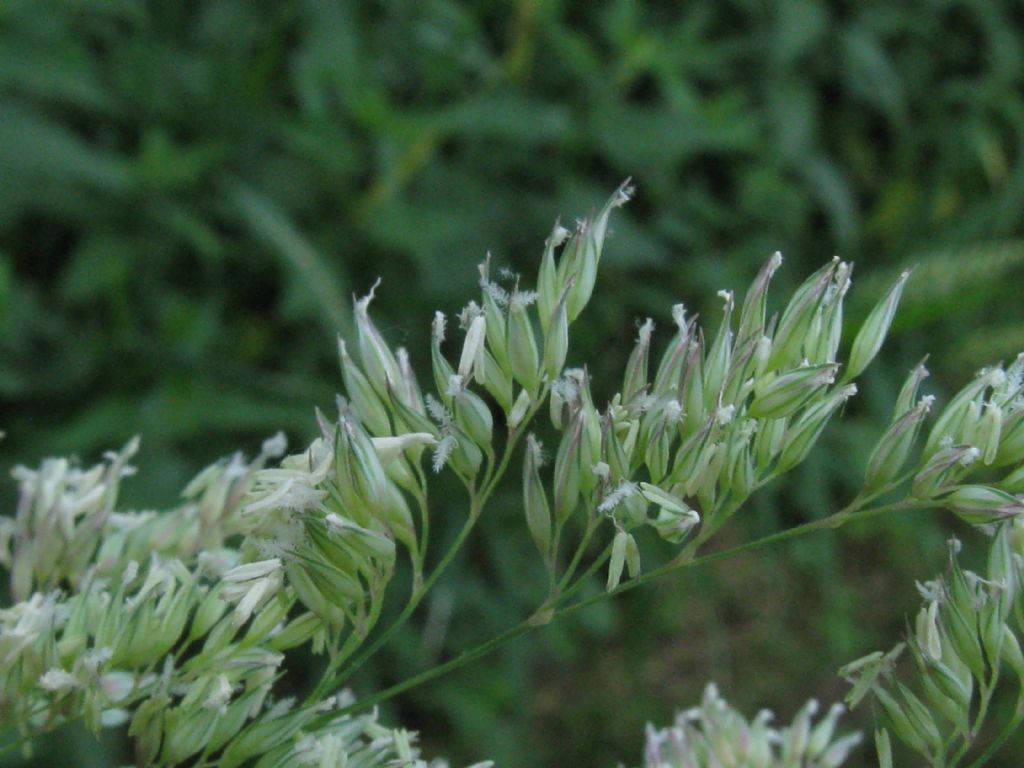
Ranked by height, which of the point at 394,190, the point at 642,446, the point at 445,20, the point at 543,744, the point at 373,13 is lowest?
the point at 642,446

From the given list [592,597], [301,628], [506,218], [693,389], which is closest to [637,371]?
[693,389]

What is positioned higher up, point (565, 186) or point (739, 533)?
point (565, 186)

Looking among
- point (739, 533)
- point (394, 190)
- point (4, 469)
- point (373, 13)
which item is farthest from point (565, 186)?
point (4, 469)

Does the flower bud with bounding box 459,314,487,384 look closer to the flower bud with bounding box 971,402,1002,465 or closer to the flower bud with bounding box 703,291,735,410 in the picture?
the flower bud with bounding box 703,291,735,410

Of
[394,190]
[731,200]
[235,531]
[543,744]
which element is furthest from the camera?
[731,200]

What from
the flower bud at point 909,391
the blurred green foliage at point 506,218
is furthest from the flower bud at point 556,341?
the blurred green foliage at point 506,218

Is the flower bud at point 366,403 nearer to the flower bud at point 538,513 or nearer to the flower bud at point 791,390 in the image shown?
the flower bud at point 538,513

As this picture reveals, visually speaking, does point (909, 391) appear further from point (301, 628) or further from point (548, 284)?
point (301, 628)

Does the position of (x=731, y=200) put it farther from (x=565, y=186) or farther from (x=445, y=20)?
(x=445, y=20)
